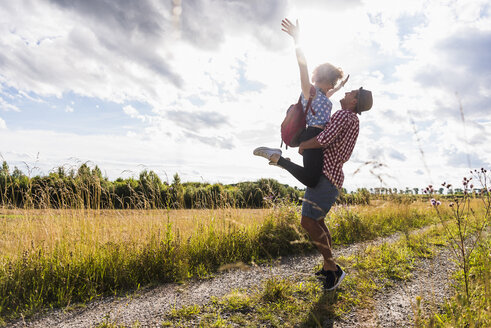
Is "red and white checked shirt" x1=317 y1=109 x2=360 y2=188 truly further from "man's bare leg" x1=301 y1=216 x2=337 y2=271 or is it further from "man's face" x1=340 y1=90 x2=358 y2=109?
"man's bare leg" x1=301 y1=216 x2=337 y2=271

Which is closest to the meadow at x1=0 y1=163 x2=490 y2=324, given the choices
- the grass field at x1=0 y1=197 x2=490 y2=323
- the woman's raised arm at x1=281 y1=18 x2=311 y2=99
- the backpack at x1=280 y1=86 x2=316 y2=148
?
the grass field at x1=0 y1=197 x2=490 y2=323

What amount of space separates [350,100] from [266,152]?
1129 mm

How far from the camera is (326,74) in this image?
3.13 m

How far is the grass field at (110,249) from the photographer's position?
11.6 feet

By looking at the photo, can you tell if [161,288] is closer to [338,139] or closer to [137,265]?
[137,265]

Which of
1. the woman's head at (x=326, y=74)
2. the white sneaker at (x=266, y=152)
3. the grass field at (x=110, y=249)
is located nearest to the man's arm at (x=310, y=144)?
the white sneaker at (x=266, y=152)

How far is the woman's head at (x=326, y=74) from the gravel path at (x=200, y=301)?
182 centimetres

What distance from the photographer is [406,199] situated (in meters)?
10.3

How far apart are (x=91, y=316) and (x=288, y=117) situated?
3.00 metres

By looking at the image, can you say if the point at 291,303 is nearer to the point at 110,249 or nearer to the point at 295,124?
the point at 295,124

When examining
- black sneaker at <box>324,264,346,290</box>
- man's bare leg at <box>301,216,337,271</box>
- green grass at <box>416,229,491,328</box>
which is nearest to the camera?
green grass at <box>416,229,491,328</box>

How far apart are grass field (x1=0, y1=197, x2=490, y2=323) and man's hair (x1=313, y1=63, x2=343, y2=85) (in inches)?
64.0

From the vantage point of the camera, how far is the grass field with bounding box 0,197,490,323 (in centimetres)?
353

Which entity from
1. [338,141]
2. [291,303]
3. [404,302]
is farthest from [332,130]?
[404,302]
